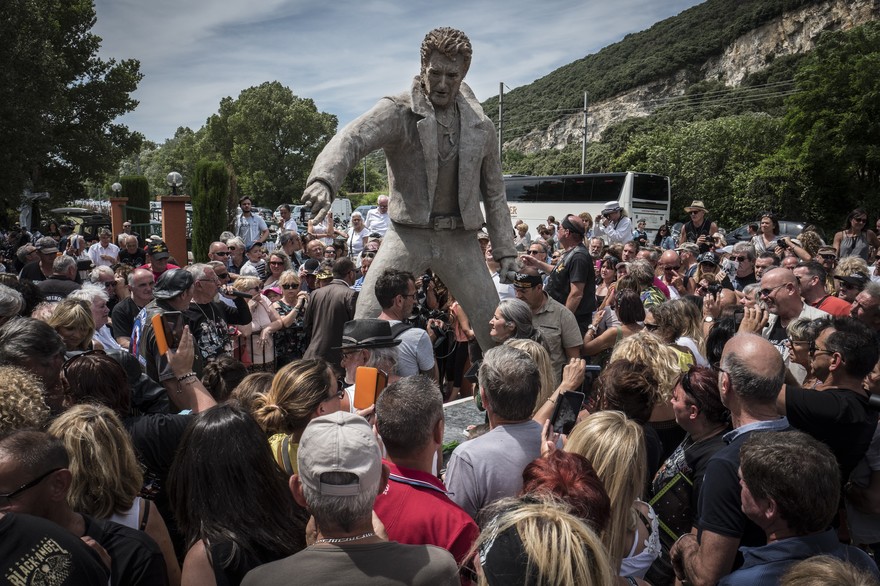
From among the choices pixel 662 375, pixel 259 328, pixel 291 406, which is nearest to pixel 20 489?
pixel 291 406

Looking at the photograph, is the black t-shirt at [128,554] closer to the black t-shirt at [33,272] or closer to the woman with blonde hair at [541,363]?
the woman with blonde hair at [541,363]

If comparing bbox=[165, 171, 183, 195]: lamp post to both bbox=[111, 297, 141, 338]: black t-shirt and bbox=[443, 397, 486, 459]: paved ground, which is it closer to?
bbox=[111, 297, 141, 338]: black t-shirt

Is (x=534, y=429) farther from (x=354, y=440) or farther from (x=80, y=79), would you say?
(x=80, y=79)

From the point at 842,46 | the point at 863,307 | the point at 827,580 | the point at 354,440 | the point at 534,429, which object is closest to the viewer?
the point at 827,580

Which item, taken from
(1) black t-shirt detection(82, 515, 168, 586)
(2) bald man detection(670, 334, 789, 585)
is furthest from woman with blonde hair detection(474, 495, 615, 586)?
(1) black t-shirt detection(82, 515, 168, 586)

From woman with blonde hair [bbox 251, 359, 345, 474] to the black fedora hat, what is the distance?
699 mm

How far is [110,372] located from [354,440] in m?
1.64

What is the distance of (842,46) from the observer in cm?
2706

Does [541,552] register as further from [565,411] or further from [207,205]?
[207,205]

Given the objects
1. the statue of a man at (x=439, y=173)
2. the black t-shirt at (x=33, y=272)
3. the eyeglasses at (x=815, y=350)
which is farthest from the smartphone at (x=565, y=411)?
the black t-shirt at (x=33, y=272)

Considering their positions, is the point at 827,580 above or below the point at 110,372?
below

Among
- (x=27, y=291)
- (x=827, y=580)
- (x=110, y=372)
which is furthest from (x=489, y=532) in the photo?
(x=27, y=291)

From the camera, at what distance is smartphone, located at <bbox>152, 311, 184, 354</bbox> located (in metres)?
3.68

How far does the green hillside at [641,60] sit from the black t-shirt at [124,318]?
78.9 metres
